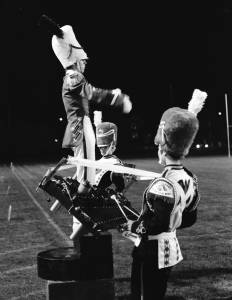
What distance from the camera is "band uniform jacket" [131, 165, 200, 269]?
10.4 ft

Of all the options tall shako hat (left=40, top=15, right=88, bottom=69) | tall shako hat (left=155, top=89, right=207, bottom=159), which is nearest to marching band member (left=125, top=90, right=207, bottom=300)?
tall shako hat (left=155, top=89, right=207, bottom=159)

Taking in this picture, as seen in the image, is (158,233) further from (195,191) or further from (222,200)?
(222,200)

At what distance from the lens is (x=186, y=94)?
60000 mm

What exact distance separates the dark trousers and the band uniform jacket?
38 millimetres

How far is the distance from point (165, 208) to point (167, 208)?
0.04ft

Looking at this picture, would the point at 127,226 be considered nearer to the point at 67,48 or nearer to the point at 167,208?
the point at 167,208

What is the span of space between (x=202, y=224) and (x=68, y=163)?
5796 mm

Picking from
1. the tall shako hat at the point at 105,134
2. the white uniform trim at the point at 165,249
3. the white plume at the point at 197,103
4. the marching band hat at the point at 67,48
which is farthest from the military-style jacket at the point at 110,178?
the white uniform trim at the point at 165,249

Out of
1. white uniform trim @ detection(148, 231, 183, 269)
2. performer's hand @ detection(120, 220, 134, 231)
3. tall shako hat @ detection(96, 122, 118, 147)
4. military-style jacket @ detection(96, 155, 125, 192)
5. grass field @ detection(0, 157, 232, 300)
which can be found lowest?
grass field @ detection(0, 157, 232, 300)

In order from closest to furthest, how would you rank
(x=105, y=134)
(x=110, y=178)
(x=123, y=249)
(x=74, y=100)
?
1. (x=74, y=100)
2. (x=110, y=178)
3. (x=105, y=134)
4. (x=123, y=249)

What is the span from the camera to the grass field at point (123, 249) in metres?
5.28

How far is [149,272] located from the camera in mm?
3361

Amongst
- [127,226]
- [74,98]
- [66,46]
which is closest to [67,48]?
[66,46]

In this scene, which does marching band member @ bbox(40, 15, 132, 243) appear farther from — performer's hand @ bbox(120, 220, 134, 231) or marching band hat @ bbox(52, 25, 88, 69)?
performer's hand @ bbox(120, 220, 134, 231)
